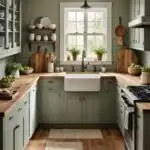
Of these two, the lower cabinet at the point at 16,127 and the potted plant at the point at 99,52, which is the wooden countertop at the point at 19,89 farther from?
the potted plant at the point at 99,52

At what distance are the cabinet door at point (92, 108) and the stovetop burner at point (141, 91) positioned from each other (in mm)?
1599

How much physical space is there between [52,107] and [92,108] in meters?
0.70

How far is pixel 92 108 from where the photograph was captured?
675cm

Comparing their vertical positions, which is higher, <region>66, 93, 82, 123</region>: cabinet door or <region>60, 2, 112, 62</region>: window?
<region>60, 2, 112, 62</region>: window

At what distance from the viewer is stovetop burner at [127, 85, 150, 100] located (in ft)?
14.2

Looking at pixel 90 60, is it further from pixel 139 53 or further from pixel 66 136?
pixel 66 136

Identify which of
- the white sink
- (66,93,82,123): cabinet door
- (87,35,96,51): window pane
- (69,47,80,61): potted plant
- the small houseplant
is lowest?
(66,93,82,123): cabinet door

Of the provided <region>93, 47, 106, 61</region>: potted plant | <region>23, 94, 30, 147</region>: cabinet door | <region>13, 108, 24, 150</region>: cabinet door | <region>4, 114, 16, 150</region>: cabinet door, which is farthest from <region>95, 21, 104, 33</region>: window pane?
<region>4, 114, 16, 150</region>: cabinet door

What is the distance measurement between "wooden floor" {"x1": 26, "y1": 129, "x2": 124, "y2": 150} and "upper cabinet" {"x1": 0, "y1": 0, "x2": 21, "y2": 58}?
1.38 m

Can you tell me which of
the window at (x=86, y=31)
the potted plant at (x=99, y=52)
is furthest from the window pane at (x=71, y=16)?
the potted plant at (x=99, y=52)

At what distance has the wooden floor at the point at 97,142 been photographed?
5.56m

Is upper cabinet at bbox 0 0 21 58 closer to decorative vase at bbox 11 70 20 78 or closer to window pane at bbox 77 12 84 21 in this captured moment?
decorative vase at bbox 11 70 20 78

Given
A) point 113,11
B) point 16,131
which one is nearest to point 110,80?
point 113,11

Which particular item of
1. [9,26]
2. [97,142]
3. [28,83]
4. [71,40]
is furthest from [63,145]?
[71,40]
